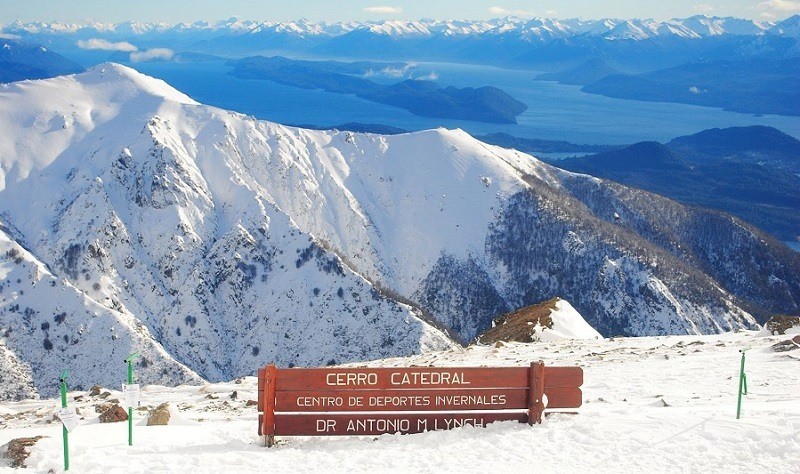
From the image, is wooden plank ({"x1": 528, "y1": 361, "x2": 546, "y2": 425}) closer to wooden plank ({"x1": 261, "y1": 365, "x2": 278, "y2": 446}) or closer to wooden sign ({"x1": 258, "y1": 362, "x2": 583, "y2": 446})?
wooden sign ({"x1": 258, "y1": 362, "x2": 583, "y2": 446})

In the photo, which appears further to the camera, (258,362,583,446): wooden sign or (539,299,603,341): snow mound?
(539,299,603,341): snow mound

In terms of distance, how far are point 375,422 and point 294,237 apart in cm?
10089

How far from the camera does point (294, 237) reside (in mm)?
116062

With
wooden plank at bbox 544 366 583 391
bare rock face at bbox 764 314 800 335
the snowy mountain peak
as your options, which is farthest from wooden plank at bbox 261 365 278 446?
the snowy mountain peak

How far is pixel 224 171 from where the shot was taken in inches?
5094

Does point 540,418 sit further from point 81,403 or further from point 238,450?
point 81,403

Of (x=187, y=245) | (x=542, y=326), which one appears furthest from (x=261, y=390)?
(x=187, y=245)

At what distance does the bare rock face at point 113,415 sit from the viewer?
20.6m

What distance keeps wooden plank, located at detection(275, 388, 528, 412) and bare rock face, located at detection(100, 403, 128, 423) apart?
7290 mm

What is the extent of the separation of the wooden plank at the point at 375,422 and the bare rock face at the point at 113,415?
23.1 ft

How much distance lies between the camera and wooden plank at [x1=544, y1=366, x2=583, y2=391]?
16.9 m

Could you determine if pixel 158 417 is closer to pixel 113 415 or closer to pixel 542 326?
pixel 113 415

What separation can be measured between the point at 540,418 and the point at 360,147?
138 meters

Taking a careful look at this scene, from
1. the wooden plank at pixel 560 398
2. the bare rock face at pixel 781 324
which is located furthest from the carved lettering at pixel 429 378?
the bare rock face at pixel 781 324
